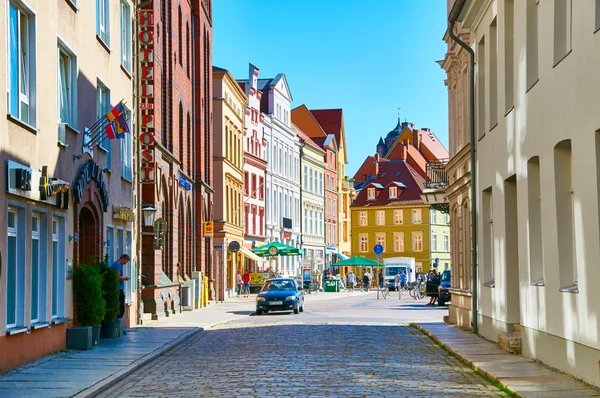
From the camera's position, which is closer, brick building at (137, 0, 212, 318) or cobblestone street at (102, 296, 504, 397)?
cobblestone street at (102, 296, 504, 397)

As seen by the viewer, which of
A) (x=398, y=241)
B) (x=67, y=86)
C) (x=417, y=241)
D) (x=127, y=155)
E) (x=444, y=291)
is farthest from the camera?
(x=398, y=241)

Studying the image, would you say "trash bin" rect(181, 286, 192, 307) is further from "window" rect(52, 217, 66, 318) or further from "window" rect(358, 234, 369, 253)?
"window" rect(358, 234, 369, 253)

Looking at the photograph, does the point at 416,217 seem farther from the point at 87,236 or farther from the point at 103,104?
the point at 87,236

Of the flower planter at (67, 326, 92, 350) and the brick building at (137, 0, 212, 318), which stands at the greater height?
the brick building at (137, 0, 212, 318)

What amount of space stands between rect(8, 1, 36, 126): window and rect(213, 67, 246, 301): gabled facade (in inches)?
1357

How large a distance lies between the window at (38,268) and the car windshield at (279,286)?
21256 mm

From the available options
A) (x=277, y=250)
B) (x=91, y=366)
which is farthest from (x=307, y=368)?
(x=277, y=250)

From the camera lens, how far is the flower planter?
66.1ft

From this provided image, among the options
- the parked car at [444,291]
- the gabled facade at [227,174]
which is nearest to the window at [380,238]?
the gabled facade at [227,174]

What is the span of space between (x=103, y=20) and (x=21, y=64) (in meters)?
7.79

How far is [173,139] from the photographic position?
3769 cm

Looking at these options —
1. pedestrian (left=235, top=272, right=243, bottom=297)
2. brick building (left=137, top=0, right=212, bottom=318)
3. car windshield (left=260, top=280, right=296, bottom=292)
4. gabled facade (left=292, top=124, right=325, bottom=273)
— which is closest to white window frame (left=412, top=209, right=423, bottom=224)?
gabled facade (left=292, top=124, right=325, bottom=273)

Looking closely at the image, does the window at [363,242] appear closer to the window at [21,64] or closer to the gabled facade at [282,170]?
the gabled facade at [282,170]

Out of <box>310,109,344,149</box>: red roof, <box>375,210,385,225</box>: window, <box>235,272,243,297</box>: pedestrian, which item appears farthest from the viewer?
<box>375,210,385,225</box>: window
